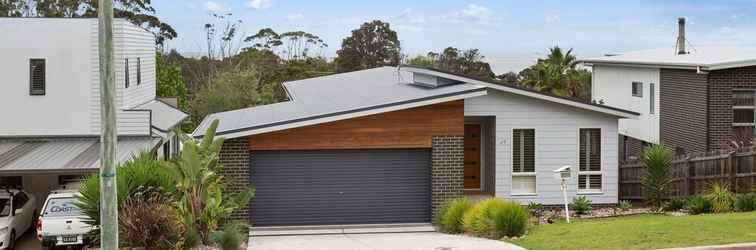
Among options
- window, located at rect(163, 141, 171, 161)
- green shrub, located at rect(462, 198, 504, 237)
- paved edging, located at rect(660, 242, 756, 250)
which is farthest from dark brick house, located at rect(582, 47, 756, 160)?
window, located at rect(163, 141, 171, 161)

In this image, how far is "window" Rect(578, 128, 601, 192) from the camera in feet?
81.1

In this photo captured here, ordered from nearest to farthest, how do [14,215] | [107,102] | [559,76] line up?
[107,102]
[14,215]
[559,76]

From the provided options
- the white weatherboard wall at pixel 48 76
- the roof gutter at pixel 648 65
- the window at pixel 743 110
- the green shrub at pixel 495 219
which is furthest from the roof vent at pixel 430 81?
the white weatherboard wall at pixel 48 76

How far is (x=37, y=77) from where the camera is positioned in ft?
88.9

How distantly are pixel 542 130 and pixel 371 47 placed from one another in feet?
174

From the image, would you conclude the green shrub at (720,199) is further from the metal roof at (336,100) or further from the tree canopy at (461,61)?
the tree canopy at (461,61)

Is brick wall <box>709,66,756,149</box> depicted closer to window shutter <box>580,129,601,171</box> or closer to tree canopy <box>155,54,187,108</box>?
window shutter <box>580,129,601,171</box>

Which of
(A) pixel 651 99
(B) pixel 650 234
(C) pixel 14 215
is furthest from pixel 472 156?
(C) pixel 14 215

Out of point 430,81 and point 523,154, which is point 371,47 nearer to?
point 430,81

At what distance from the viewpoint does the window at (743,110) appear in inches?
1121

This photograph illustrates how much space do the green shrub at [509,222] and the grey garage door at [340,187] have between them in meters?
3.75

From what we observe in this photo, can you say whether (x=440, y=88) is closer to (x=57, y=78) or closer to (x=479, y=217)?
(x=479, y=217)

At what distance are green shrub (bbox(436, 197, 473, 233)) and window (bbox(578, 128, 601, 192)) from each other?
157 inches

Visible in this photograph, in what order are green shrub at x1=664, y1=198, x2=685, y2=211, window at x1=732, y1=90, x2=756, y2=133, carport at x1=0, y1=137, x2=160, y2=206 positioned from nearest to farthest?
carport at x1=0, y1=137, x2=160, y2=206 → green shrub at x1=664, y1=198, x2=685, y2=211 → window at x1=732, y1=90, x2=756, y2=133
